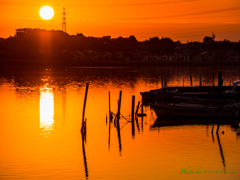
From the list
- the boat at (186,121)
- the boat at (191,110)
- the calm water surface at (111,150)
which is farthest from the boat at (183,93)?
the calm water surface at (111,150)

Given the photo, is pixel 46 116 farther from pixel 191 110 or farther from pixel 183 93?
pixel 183 93

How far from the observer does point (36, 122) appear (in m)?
38.6

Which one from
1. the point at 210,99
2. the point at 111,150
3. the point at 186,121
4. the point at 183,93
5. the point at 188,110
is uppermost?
the point at 183,93

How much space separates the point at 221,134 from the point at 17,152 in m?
15.1

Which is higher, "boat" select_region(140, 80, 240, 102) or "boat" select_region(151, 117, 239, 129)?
"boat" select_region(140, 80, 240, 102)

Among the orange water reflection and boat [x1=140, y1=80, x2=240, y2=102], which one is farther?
boat [x1=140, y1=80, x2=240, y2=102]

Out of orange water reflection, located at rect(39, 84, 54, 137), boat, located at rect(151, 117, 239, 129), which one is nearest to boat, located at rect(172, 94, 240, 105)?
boat, located at rect(151, 117, 239, 129)

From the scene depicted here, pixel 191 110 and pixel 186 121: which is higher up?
pixel 191 110

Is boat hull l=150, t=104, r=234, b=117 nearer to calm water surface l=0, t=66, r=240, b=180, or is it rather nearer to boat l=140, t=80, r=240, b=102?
calm water surface l=0, t=66, r=240, b=180

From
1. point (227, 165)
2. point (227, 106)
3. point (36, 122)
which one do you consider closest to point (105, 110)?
point (36, 122)

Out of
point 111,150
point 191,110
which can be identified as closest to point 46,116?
point 191,110

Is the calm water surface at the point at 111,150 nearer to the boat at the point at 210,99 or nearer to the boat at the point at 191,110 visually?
the boat at the point at 191,110

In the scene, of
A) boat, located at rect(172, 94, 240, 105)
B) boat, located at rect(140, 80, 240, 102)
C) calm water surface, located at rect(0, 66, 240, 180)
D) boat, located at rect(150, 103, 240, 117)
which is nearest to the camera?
calm water surface, located at rect(0, 66, 240, 180)

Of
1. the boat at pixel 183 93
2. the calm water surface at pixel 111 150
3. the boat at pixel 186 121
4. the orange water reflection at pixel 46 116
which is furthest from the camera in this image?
the boat at pixel 183 93
